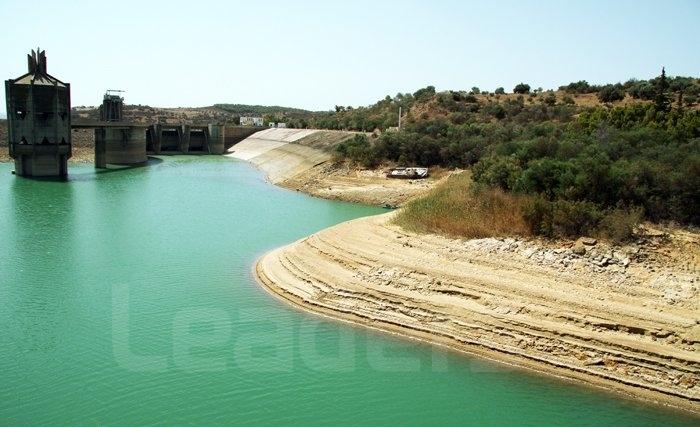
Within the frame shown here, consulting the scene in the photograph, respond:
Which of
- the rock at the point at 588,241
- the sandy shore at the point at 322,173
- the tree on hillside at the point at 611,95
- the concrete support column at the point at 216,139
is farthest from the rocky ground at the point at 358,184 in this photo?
the concrete support column at the point at 216,139

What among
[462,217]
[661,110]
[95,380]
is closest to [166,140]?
[661,110]

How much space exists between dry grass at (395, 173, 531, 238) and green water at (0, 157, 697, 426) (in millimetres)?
5882

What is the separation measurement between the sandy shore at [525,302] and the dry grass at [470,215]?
0.83m

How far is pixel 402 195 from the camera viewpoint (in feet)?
115

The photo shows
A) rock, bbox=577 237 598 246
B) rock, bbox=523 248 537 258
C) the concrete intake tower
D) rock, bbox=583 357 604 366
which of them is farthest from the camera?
the concrete intake tower

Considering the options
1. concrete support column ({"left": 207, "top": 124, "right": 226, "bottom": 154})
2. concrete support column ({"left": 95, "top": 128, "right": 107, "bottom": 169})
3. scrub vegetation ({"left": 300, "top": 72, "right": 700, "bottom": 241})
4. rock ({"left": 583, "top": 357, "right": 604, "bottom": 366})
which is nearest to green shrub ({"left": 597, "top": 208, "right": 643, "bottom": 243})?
scrub vegetation ({"left": 300, "top": 72, "right": 700, "bottom": 241})

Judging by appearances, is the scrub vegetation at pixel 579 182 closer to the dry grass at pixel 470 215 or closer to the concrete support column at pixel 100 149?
the dry grass at pixel 470 215

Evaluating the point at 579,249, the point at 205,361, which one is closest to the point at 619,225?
the point at 579,249

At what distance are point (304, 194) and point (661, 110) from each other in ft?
72.5

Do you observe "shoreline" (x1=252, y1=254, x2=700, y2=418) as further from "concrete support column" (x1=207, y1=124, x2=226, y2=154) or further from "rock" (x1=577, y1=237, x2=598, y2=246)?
"concrete support column" (x1=207, y1=124, x2=226, y2=154)

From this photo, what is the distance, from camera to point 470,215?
66.9 ft

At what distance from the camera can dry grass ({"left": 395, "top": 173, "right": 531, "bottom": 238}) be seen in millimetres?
19281

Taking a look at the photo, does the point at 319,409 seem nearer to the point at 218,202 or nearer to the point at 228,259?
the point at 228,259

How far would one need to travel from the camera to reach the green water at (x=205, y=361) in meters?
11.6
